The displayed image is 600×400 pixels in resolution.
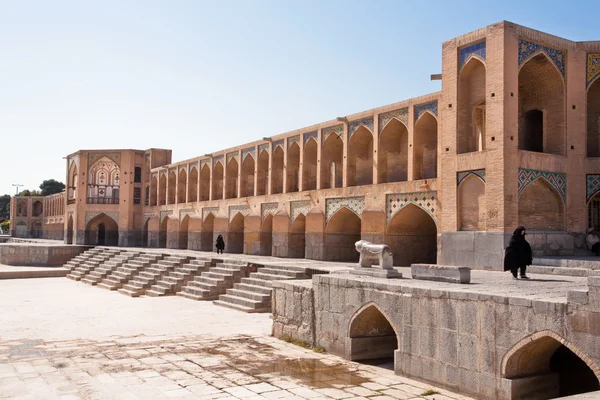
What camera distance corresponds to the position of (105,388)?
7.16 meters

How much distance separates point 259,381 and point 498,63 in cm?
968

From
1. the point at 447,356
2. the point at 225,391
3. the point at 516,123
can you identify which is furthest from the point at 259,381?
the point at 516,123

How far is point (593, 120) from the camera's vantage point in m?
15.5

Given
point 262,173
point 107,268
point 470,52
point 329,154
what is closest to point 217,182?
point 262,173

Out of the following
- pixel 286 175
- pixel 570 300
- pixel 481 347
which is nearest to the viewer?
pixel 570 300

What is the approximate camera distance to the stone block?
8.55 metres

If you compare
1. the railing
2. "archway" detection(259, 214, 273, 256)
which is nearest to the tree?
the railing

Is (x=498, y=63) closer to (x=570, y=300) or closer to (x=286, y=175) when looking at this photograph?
(x=570, y=300)

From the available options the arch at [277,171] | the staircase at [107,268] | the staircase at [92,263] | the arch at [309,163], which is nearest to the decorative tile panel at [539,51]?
the arch at [309,163]

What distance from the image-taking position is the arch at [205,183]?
29875 mm

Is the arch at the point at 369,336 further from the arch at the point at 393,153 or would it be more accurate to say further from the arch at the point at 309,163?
the arch at the point at 309,163

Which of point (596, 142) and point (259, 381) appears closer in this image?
point (259, 381)

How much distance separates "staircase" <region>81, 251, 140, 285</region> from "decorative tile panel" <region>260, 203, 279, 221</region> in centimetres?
559

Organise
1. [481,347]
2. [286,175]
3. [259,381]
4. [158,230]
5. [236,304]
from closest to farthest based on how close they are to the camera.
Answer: [481,347] → [259,381] → [236,304] → [286,175] → [158,230]
